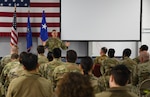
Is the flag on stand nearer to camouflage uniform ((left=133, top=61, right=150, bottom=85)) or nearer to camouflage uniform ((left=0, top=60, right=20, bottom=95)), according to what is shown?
camouflage uniform ((left=0, top=60, right=20, bottom=95))

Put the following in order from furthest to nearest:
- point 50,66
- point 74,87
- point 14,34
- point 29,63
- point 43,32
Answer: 1. point 43,32
2. point 14,34
3. point 50,66
4. point 29,63
5. point 74,87

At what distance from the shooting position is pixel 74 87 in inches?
68.6

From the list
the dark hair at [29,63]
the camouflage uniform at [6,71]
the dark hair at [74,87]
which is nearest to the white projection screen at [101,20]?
the camouflage uniform at [6,71]

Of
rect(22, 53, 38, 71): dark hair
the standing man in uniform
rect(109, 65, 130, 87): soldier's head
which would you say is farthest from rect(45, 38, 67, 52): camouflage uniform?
rect(109, 65, 130, 87): soldier's head

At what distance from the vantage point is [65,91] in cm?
173

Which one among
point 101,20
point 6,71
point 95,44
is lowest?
point 6,71

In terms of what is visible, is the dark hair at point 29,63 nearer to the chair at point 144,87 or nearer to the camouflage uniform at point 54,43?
the chair at point 144,87

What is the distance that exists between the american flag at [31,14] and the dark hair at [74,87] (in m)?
Result: 7.54

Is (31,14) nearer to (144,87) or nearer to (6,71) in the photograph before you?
(6,71)

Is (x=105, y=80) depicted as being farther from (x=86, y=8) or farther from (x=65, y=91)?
(x=86, y=8)

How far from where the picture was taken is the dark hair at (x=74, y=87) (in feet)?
5.66

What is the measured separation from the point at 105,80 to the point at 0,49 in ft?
17.8

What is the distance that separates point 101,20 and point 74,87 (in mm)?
7677

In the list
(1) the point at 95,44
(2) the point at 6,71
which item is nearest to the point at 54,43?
(1) the point at 95,44
